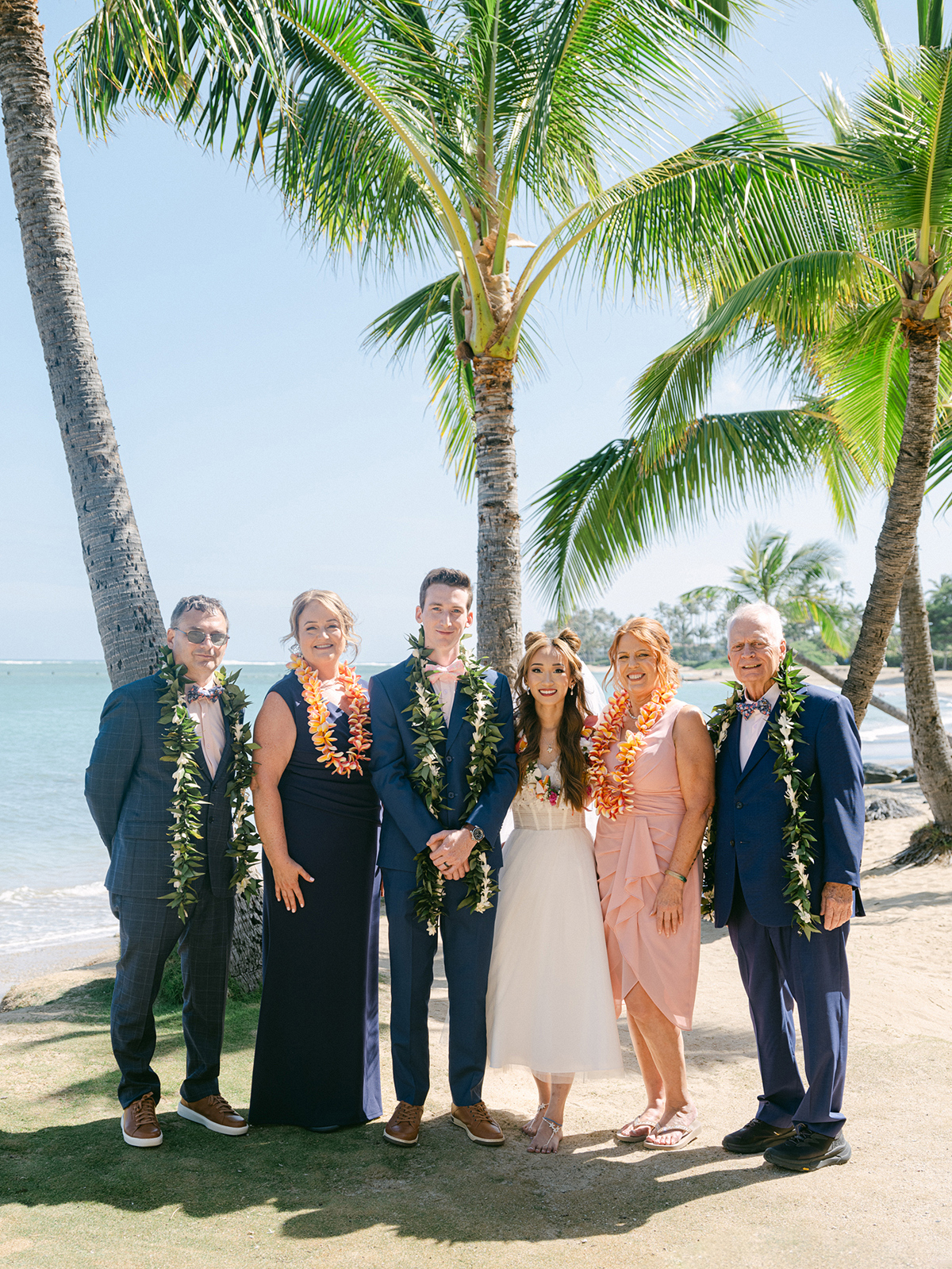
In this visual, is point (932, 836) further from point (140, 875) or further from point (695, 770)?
point (140, 875)

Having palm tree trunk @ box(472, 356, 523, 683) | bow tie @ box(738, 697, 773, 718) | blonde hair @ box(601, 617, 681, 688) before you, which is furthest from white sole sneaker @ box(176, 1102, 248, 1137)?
palm tree trunk @ box(472, 356, 523, 683)

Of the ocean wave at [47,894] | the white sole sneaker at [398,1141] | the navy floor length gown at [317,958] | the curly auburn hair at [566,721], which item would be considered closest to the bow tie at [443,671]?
the curly auburn hair at [566,721]

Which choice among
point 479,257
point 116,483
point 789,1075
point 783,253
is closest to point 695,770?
point 789,1075

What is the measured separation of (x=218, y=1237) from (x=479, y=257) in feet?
20.1

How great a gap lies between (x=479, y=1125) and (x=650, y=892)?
1.15 m

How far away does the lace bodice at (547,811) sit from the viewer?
12.6 feet

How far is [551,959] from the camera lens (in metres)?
3.74

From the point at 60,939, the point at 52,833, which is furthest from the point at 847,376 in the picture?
the point at 52,833

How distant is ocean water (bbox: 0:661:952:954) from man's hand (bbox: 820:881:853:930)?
2336 millimetres

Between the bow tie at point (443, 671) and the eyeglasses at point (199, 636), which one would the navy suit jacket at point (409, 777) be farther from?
the eyeglasses at point (199, 636)

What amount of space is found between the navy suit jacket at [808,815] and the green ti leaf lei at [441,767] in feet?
3.16

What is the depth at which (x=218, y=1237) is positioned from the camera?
3.03 metres

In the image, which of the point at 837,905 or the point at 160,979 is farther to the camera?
the point at 160,979

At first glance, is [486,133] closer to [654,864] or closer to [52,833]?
[654,864]
